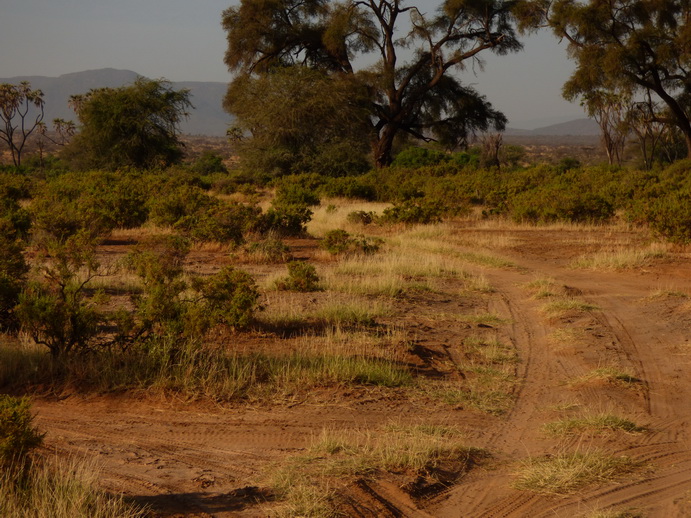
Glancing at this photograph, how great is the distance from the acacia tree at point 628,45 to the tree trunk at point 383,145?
1105cm

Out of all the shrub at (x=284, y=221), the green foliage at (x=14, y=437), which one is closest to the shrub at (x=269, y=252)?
the shrub at (x=284, y=221)

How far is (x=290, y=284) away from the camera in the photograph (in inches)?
405

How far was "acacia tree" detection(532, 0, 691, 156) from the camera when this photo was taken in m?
30.0

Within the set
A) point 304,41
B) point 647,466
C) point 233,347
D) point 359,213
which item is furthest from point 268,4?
point 647,466

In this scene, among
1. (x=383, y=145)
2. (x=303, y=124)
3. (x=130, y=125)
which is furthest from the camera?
(x=383, y=145)

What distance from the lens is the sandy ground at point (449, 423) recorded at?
4.17 m

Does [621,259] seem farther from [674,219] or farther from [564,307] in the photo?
[564,307]

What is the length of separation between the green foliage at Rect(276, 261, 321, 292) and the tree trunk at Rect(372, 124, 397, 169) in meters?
30.4

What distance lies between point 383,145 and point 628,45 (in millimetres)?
14702

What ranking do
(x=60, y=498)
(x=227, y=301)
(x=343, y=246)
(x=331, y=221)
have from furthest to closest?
(x=331, y=221), (x=343, y=246), (x=227, y=301), (x=60, y=498)

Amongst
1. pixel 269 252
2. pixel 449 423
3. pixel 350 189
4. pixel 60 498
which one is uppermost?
pixel 350 189

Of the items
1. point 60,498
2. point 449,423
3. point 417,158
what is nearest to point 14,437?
point 60,498

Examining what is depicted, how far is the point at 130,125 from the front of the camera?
36031mm

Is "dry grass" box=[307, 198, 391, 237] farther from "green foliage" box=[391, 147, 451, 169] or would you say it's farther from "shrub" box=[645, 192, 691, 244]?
"green foliage" box=[391, 147, 451, 169]
